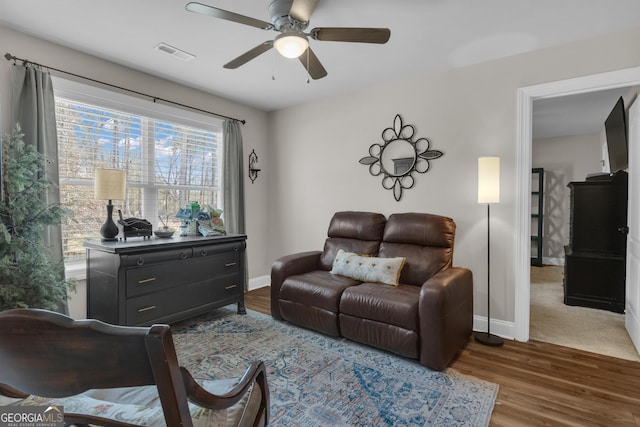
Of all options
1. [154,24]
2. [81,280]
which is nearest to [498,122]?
[154,24]

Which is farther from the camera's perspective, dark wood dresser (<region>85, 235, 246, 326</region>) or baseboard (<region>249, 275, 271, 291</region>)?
baseboard (<region>249, 275, 271, 291</region>)

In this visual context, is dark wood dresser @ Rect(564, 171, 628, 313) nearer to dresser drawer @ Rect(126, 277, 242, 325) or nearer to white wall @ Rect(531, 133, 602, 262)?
white wall @ Rect(531, 133, 602, 262)

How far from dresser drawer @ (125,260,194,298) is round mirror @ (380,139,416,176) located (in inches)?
91.4

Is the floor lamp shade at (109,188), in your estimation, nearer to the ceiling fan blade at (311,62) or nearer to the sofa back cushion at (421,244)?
the ceiling fan blade at (311,62)

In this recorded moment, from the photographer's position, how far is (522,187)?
9.55ft

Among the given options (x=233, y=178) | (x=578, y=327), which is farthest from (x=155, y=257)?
(x=578, y=327)

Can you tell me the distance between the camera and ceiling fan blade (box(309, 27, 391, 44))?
6.40 ft

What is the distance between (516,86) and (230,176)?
3226 millimetres

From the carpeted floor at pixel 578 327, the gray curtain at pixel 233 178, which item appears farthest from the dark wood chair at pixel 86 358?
the gray curtain at pixel 233 178

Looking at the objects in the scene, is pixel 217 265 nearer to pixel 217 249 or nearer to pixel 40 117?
pixel 217 249

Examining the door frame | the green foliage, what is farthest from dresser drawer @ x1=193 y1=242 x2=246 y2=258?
the door frame

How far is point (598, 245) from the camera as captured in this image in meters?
3.85

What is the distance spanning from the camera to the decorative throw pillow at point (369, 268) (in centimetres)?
301

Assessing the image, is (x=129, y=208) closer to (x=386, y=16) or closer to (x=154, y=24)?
(x=154, y=24)
